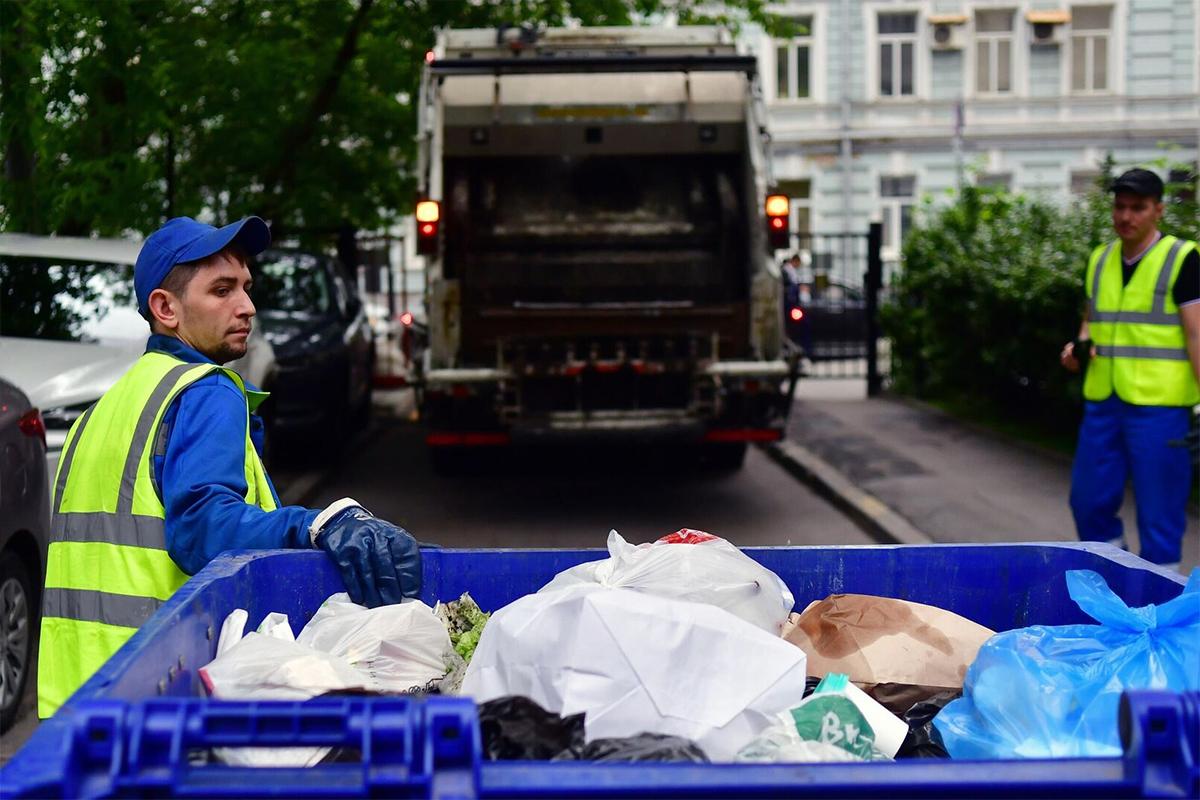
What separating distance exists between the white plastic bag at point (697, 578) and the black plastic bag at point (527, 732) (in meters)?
0.41

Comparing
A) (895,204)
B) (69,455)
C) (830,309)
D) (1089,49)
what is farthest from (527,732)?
(1089,49)

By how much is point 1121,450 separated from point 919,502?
9.58ft

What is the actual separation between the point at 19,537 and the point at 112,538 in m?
2.95

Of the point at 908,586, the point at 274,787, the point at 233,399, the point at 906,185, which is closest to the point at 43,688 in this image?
the point at 233,399

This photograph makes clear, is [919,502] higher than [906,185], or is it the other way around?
[906,185]

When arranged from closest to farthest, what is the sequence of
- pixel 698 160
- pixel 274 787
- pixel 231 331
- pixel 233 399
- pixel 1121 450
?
pixel 274 787
pixel 233 399
pixel 231 331
pixel 1121 450
pixel 698 160

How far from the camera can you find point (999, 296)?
38.5 feet

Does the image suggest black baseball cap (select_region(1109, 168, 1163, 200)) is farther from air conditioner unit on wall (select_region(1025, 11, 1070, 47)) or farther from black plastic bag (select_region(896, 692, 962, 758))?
air conditioner unit on wall (select_region(1025, 11, 1070, 47))

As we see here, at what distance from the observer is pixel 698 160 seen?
10.7 metres

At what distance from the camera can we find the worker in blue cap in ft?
8.94

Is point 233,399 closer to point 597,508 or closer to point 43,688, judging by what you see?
point 43,688

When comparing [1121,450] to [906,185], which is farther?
[906,185]

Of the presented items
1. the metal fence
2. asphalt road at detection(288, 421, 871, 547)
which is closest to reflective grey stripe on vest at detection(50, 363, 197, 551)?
asphalt road at detection(288, 421, 871, 547)

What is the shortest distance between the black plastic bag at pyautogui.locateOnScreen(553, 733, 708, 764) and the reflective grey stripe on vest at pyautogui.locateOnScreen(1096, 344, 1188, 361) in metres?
4.87
